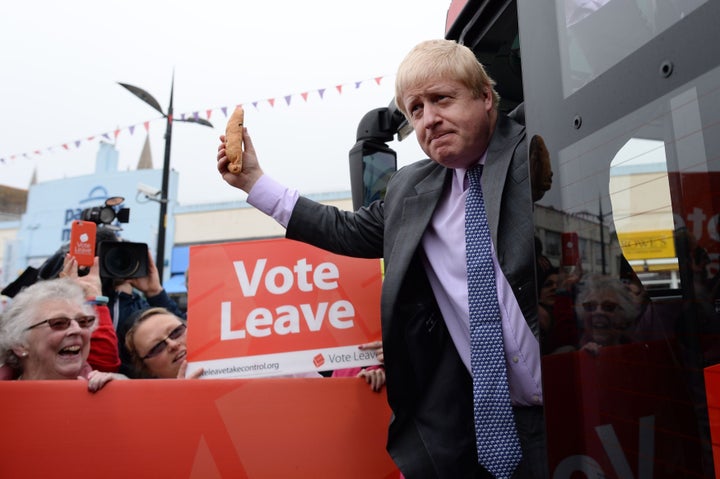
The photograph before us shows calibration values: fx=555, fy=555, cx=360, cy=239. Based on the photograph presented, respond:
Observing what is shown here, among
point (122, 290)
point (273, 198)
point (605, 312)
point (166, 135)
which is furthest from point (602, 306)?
point (166, 135)

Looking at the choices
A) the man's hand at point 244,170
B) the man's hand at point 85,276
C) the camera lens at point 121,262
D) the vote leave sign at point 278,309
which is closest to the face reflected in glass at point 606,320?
the vote leave sign at point 278,309

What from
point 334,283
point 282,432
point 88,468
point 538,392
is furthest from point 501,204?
point 88,468

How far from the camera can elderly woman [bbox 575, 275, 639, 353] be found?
993 mm

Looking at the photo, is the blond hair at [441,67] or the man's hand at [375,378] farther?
the man's hand at [375,378]

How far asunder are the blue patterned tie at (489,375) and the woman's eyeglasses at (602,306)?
0.44 metres

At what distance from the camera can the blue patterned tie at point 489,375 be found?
1498 mm

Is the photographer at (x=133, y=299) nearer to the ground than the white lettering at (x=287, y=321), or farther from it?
farther from it

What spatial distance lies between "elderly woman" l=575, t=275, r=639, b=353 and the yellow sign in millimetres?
61

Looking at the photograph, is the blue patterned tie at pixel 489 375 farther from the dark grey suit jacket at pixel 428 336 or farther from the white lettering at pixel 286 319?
the white lettering at pixel 286 319

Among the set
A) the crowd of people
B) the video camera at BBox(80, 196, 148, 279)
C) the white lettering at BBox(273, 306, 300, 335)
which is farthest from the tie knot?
the video camera at BBox(80, 196, 148, 279)

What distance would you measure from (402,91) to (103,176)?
26.5m

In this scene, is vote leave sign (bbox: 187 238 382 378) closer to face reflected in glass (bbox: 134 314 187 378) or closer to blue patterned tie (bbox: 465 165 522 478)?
blue patterned tie (bbox: 465 165 522 478)

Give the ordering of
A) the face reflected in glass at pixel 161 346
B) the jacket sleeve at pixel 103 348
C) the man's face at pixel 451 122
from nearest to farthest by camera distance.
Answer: the man's face at pixel 451 122 < the jacket sleeve at pixel 103 348 < the face reflected in glass at pixel 161 346

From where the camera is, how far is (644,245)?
0.99 m
